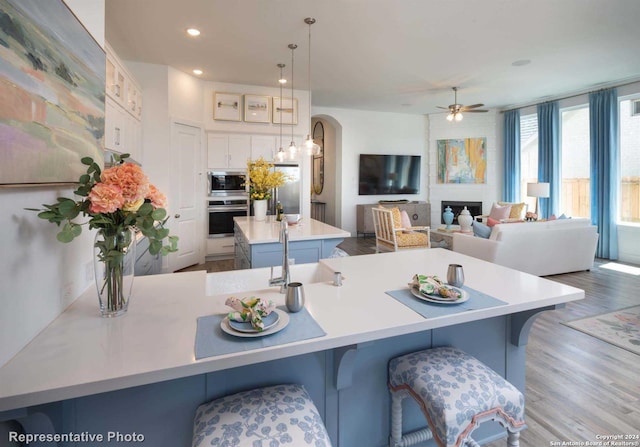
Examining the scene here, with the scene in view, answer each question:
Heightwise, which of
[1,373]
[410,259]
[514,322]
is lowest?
[514,322]

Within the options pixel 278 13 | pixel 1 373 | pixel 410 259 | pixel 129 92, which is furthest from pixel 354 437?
pixel 129 92

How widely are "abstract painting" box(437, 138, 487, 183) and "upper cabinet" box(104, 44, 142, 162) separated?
22.1ft

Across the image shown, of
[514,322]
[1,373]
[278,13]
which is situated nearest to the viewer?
[1,373]

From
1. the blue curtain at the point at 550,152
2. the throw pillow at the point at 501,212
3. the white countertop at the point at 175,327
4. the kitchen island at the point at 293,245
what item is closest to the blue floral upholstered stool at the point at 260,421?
the white countertop at the point at 175,327

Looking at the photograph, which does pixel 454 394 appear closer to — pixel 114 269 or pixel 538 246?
pixel 114 269

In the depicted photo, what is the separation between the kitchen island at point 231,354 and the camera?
87cm

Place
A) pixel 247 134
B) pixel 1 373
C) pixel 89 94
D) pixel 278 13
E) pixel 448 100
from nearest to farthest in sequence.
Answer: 1. pixel 1 373
2. pixel 89 94
3. pixel 278 13
4. pixel 247 134
5. pixel 448 100

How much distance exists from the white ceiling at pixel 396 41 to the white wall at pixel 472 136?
2027 millimetres

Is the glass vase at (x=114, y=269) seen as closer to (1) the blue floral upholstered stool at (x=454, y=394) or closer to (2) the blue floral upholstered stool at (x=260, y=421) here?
(2) the blue floral upholstered stool at (x=260, y=421)

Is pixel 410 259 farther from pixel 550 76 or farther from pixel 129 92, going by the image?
pixel 550 76

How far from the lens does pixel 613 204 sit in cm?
573

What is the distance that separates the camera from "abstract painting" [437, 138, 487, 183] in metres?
8.11

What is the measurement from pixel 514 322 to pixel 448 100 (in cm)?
623

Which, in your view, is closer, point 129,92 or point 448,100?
point 129,92
